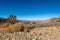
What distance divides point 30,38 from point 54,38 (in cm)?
197

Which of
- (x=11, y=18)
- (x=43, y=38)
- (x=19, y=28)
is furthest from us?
(x=11, y=18)

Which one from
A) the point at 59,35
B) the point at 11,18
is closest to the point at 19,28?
the point at 59,35

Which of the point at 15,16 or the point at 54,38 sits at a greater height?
the point at 15,16

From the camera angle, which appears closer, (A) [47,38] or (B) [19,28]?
(A) [47,38]

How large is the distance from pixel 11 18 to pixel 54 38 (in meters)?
27.5

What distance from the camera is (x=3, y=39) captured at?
10.9 meters

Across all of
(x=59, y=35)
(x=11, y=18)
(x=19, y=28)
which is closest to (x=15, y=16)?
(x=11, y=18)

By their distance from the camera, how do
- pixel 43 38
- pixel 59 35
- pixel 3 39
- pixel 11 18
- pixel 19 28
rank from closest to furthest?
pixel 3 39, pixel 43 38, pixel 59 35, pixel 19 28, pixel 11 18

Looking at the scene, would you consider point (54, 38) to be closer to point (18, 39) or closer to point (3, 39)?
point (18, 39)

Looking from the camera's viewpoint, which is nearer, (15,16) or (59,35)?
(59,35)

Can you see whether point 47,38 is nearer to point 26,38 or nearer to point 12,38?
point 26,38

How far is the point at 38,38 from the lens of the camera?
1160cm

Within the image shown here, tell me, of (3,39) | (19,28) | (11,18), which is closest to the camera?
(3,39)

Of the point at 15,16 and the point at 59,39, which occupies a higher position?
the point at 15,16
